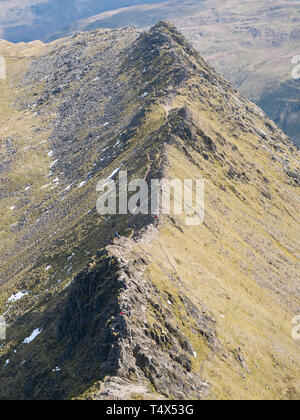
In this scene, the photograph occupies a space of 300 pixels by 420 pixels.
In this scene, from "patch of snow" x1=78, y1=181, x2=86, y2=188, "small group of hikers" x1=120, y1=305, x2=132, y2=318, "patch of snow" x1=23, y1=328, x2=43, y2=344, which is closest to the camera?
"small group of hikers" x1=120, y1=305, x2=132, y2=318

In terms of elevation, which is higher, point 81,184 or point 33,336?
point 33,336

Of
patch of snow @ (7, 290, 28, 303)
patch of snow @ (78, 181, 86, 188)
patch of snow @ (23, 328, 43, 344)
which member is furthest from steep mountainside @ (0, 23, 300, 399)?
patch of snow @ (78, 181, 86, 188)

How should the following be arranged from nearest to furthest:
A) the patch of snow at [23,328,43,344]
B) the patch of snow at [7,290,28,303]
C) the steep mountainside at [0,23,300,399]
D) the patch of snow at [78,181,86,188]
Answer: the steep mountainside at [0,23,300,399] < the patch of snow at [23,328,43,344] < the patch of snow at [7,290,28,303] < the patch of snow at [78,181,86,188]

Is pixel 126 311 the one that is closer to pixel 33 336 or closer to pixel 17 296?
pixel 33 336

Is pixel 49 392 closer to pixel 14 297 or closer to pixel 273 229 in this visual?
pixel 14 297

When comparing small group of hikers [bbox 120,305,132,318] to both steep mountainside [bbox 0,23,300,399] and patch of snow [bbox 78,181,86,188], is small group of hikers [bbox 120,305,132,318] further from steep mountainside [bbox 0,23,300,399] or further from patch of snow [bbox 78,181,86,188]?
patch of snow [bbox 78,181,86,188]


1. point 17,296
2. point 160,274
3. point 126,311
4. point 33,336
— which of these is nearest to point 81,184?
point 17,296

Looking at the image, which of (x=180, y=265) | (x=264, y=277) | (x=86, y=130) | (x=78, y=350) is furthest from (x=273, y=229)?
(x=86, y=130)

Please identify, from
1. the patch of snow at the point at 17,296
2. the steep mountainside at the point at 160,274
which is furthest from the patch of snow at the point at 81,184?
the patch of snow at the point at 17,296
